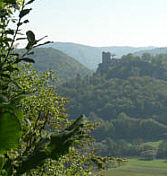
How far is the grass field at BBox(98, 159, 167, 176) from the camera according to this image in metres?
115

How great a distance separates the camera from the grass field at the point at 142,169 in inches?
4541

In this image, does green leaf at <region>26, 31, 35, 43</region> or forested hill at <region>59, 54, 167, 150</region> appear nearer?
green leaf at <region>26, 31, 35, 43</region>

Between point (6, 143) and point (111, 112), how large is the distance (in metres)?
185

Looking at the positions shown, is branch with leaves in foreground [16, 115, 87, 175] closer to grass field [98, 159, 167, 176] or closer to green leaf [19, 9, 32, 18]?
green leaf [19, 9, 32, 18]

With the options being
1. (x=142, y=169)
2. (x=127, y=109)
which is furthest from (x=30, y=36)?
→ (x=127, y=109)

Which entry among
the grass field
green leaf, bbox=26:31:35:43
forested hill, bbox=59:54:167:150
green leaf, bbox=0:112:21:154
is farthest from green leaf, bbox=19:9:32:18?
forested hill, bbox=59:54:167:150

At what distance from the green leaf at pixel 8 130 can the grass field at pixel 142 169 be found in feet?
379

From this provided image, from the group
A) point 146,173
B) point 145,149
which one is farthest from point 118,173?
point 145,149

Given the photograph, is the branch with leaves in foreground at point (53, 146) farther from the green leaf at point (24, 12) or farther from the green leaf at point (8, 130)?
the green leaf at point (24, 12)

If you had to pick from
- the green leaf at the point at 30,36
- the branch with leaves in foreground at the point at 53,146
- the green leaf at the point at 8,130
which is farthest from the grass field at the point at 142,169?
the green leaf at the point at 8,130

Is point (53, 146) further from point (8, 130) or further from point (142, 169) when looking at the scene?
point (142, 169)

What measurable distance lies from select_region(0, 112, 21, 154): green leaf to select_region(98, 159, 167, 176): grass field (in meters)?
116

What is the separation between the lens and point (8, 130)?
9.00ft

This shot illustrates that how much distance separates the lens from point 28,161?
391cm
